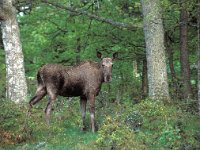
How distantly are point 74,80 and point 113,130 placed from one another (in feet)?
13.8

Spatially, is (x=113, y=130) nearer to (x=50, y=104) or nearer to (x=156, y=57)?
(x=50, y=104)

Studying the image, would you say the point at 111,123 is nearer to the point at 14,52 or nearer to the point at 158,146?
the point at 158,146

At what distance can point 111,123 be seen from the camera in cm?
1065

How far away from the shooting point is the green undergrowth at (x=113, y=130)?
10.4 m

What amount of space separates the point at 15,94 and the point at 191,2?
666cm

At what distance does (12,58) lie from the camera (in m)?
14.9

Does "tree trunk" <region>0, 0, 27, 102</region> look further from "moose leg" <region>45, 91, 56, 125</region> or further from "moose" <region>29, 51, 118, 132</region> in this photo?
"moose leg" <region>45, 91, 56, 125</region>

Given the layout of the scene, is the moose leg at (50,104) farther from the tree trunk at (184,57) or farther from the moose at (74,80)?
the tree trunk at (184,57)

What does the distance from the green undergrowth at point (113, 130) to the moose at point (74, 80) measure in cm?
69

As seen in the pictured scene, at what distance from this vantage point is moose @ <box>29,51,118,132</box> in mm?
14062

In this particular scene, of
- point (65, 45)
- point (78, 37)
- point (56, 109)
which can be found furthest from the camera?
point (65, 45)

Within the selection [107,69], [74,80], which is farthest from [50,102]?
[107,69]

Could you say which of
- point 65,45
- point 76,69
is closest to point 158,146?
point 76,69

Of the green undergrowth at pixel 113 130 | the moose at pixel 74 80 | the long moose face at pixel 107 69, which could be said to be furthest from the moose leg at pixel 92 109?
A: the long moose face at pixel 107 69
